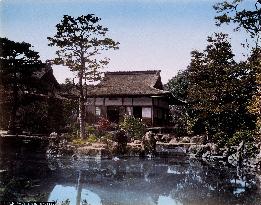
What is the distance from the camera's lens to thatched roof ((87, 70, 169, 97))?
2642 centimetres

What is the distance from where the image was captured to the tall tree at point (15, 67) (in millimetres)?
19641

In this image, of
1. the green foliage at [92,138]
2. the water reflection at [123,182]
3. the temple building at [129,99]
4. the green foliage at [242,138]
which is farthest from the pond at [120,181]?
the temple building at [129,99]

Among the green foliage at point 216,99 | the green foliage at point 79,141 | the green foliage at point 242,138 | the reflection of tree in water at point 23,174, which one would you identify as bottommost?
the reflection of tree in water at point 23,174

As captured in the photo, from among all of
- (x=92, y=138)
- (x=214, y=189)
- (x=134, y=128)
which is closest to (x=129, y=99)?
(x=134, y=128)

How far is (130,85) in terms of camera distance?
91.9 ft

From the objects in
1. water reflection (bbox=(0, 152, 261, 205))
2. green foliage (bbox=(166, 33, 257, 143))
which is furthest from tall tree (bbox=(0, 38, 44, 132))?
green foliage (bbox=(166, 33, 257, 143))

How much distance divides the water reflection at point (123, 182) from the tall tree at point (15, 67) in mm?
5856

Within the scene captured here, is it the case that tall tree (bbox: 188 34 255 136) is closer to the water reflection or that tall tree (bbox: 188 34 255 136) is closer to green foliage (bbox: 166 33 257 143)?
green foliage (bbox: 166 33 257 143)

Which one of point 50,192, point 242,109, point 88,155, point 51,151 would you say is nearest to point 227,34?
point 242,109

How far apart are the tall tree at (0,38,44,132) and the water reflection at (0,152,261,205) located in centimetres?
586

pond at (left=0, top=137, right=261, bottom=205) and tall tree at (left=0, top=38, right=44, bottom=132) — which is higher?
tall tree at (left=0, top=38, right=44, bottom=132)

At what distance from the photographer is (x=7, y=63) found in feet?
65.2

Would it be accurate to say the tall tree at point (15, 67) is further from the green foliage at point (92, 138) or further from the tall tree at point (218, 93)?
the tall tree at point (218, 93)

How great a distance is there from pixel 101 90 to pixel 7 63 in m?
9.54
